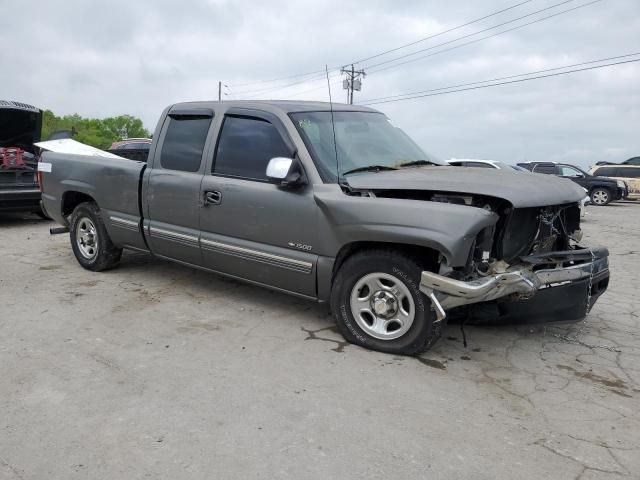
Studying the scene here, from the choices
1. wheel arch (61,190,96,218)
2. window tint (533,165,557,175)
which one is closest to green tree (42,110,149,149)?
Answer: window tint (533,165,557,175)

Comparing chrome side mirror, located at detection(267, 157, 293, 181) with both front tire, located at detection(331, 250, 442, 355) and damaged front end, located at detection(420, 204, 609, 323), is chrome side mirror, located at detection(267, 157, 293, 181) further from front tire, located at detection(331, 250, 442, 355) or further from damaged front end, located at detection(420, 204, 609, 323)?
damaged front end, located at detection(420, 204, 609, 323)

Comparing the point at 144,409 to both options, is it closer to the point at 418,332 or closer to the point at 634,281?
the point at 418,332

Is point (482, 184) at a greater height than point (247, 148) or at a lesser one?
lesser

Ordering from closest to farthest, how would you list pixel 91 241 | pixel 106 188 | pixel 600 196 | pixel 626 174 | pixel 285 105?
pixel 285 105 < pixel 106 188 < pixel 91 241 < pixel 600 196 < pixel 626 174

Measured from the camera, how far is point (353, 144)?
4.52 m

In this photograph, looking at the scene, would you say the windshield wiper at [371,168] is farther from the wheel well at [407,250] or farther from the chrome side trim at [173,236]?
the chrome side trim at [173,236]

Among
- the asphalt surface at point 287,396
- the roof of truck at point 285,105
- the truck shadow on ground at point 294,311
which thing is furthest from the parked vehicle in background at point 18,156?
the roof of truck at point 285,105

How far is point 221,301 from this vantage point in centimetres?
514

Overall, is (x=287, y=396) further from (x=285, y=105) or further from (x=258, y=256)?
(x=285, y=105)

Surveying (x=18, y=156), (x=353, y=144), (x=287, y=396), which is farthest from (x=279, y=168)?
(x=18, y=156)

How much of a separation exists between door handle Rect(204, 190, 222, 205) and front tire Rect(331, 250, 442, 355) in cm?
129

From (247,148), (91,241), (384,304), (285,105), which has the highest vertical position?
(285,105)

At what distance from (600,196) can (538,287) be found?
1970cm

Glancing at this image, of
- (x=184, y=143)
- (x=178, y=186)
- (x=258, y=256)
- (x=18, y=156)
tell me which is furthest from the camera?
(x=18, y=156)
